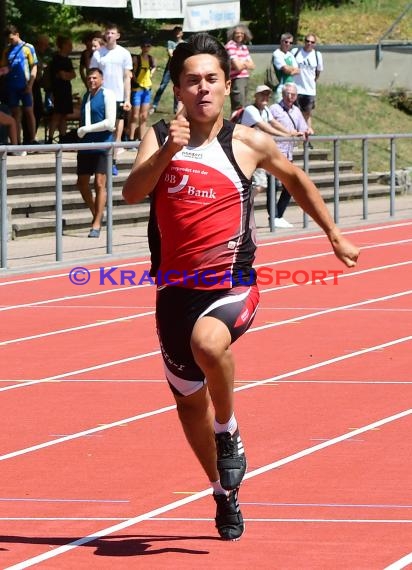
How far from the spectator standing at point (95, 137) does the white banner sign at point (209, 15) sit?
6838mm

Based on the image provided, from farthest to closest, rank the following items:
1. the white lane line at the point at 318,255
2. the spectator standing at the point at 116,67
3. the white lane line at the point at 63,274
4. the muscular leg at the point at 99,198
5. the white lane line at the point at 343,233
A: 1. the spectator standing at the point at 116,67
2. the white lane line at the point at 343,233
3. the muscular leg at the point at 99,198
4. the white lane line at the point at 318,255
5. the white lane line at the point at 63,274

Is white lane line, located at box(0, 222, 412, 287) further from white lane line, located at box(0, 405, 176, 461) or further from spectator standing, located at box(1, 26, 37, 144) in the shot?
white lane line, located at box(0, 405, 176, 461)

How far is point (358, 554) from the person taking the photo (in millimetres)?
5898

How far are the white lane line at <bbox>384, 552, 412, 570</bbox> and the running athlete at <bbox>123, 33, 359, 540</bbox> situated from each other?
70 cm

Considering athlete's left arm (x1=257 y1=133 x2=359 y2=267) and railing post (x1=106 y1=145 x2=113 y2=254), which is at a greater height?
athlete's left arm (x1=257 y1=133 x2=359 y2=267)

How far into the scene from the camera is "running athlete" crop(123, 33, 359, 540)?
6098mm

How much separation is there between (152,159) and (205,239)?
0.41m

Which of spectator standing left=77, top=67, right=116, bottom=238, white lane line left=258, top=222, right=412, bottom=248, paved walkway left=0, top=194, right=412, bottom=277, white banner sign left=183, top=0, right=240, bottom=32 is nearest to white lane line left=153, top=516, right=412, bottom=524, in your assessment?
paved walkway left=0, top=194, right=412, bottom=277

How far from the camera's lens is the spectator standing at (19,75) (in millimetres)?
22688

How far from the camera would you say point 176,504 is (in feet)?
22.5

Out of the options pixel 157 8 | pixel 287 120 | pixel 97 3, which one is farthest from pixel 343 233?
pixel 157 8

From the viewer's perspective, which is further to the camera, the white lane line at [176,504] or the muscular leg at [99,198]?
the muscular leg at [99,198]

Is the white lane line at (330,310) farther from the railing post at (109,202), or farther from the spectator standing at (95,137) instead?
the spectator standing at (95,137)

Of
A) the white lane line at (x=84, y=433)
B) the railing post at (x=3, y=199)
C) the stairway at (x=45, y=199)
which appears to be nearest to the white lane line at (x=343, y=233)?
the stairway at (x=45, y=199)
